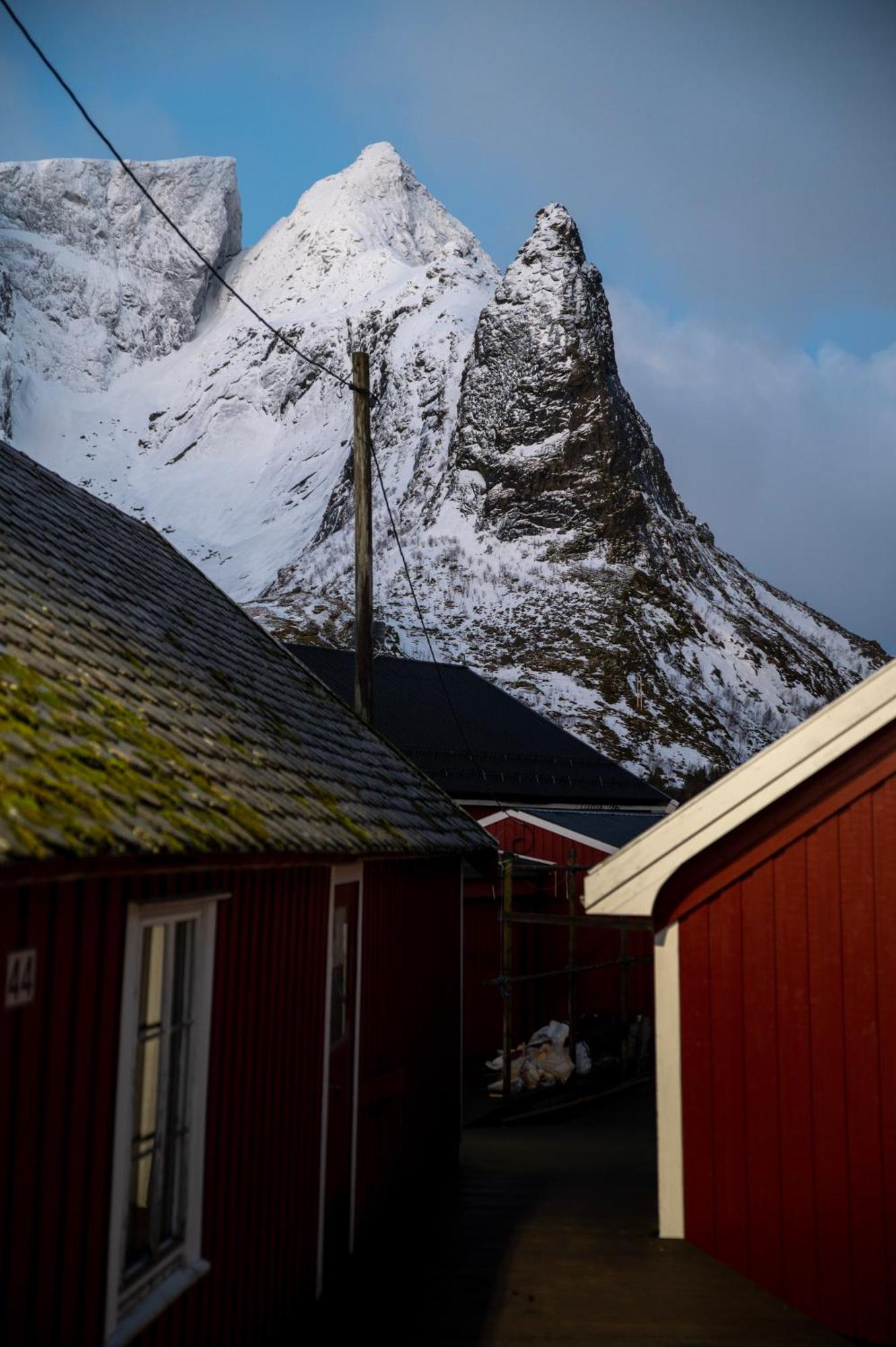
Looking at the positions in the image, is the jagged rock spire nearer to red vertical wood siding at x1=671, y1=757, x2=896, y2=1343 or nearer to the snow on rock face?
the snow on rock face

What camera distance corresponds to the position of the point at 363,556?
1224 cm

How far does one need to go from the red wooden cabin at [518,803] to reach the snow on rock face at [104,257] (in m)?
94.2

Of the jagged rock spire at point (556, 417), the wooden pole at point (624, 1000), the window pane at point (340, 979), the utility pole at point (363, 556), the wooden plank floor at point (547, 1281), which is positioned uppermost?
the jagged rock spire at point (556, 417)

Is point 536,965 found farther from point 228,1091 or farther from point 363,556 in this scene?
point 228,1091

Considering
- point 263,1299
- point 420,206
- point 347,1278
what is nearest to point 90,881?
point 263,1299

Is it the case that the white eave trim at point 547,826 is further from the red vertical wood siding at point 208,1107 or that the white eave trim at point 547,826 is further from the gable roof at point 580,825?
the red vertical wood siding at point 208,1107

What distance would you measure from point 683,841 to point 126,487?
91117 millimetres

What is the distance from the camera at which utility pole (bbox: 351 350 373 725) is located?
12.0m

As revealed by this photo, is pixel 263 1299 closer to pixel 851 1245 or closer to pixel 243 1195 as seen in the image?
pixel 243 1195

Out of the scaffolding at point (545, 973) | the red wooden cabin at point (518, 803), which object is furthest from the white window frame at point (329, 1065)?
the red wooden cabin at point (518, 803)

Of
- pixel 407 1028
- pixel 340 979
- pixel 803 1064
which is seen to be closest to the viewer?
pixel 803 1064

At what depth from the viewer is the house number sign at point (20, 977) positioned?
3.38 m

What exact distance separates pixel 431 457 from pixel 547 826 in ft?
182

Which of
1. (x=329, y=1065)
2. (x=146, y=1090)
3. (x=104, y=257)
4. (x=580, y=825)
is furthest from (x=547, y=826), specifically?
(x=104, y=257)
